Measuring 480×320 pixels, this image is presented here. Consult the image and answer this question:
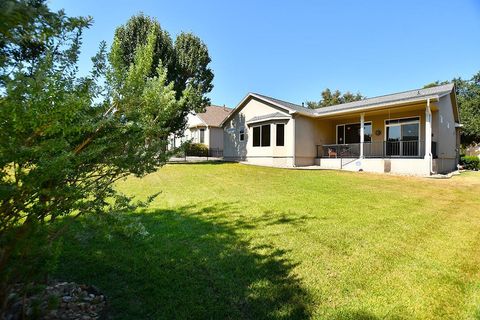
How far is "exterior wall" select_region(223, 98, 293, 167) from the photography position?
17830 mm

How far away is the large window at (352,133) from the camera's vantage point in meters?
18.0

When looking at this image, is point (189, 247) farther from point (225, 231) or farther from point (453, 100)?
point (453, 100)

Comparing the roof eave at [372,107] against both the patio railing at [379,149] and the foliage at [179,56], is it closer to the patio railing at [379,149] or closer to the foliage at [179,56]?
the patio railing at [379,149]

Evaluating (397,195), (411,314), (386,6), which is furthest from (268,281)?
(386,6)

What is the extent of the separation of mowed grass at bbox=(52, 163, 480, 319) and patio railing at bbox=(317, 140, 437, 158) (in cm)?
922

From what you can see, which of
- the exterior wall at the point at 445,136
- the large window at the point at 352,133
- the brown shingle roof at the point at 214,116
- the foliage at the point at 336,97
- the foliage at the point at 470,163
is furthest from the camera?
the foliage at the point at 336,97

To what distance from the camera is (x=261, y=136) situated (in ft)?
64.1

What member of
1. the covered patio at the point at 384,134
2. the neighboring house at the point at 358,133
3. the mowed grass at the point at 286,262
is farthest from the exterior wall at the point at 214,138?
the mowed grass at the point at 286,262

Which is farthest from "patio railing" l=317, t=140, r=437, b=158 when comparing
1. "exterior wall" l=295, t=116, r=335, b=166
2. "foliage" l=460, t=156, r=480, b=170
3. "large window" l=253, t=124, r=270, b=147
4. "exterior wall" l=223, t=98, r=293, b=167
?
"foliage" l=460, t=156, r=480, b=170

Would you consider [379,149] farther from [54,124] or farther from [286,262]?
[54,124]

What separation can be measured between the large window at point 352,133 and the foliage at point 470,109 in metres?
17.9

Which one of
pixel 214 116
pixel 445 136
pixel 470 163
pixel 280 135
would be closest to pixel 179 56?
pixel 280 135

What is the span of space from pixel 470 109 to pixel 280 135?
81.7ft

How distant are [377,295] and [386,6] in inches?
457
